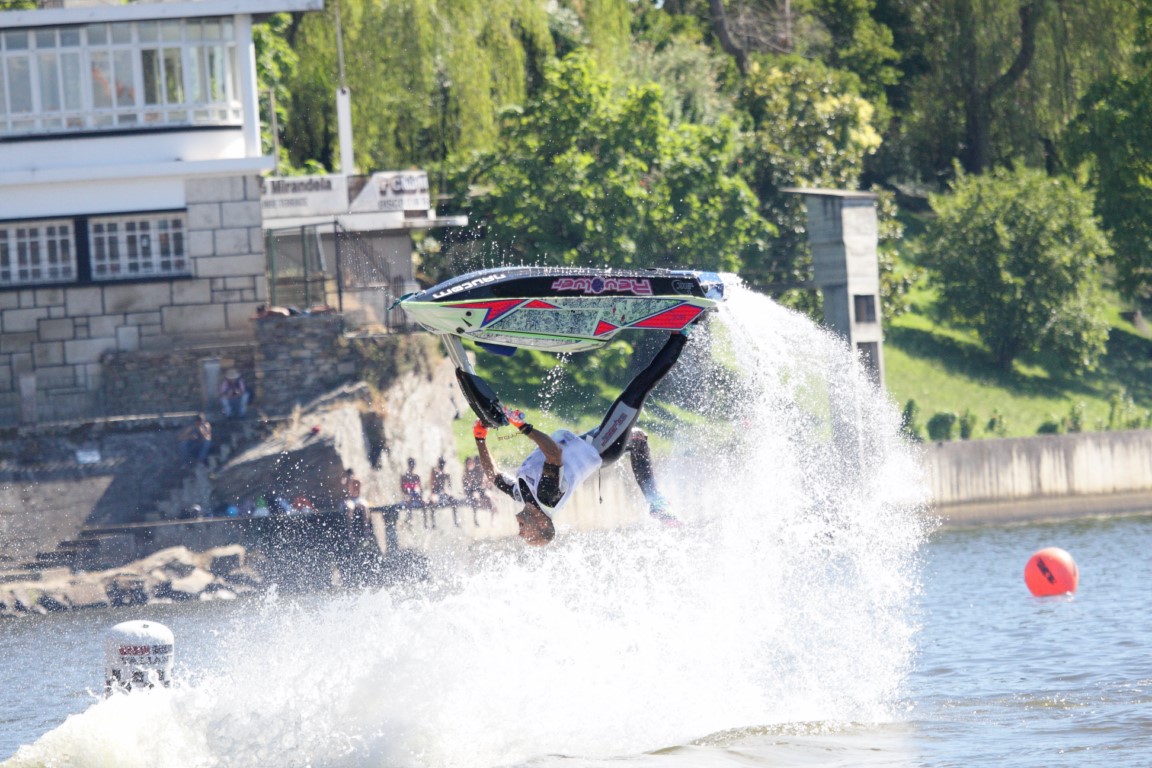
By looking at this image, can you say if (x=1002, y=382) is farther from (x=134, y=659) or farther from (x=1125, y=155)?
(x=134, y=659)

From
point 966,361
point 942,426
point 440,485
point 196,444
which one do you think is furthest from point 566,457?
point 966,361

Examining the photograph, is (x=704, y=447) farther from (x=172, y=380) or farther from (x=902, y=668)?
(x=902, y=668)

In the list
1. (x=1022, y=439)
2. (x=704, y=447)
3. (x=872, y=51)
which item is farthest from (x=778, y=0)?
(x=704, y=447)

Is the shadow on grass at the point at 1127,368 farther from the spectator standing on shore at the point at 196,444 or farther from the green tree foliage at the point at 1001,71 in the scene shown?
the spectator standing on shore at the point at 196,444

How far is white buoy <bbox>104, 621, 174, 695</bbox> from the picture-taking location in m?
17.1

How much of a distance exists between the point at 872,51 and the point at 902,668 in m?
38.7

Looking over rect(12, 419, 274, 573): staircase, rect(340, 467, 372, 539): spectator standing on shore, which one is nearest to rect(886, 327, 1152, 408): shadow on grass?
rect(340, 467, 372, 539): spectator standing on shore

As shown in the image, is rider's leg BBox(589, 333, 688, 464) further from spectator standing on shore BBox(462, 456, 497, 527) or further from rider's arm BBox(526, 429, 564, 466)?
spectator standing on shore BBox(462, 456, 497, 527)

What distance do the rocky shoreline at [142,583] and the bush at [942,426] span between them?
18901 mm

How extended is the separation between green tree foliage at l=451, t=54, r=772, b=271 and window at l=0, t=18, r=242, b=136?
8.08 m

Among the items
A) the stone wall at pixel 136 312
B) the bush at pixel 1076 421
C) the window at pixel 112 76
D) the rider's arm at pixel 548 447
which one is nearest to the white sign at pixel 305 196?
the stone wall at pixel 136 312

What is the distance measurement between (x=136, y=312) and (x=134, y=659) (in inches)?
827

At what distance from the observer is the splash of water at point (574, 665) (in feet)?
55.0

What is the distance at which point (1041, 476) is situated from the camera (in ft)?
139
